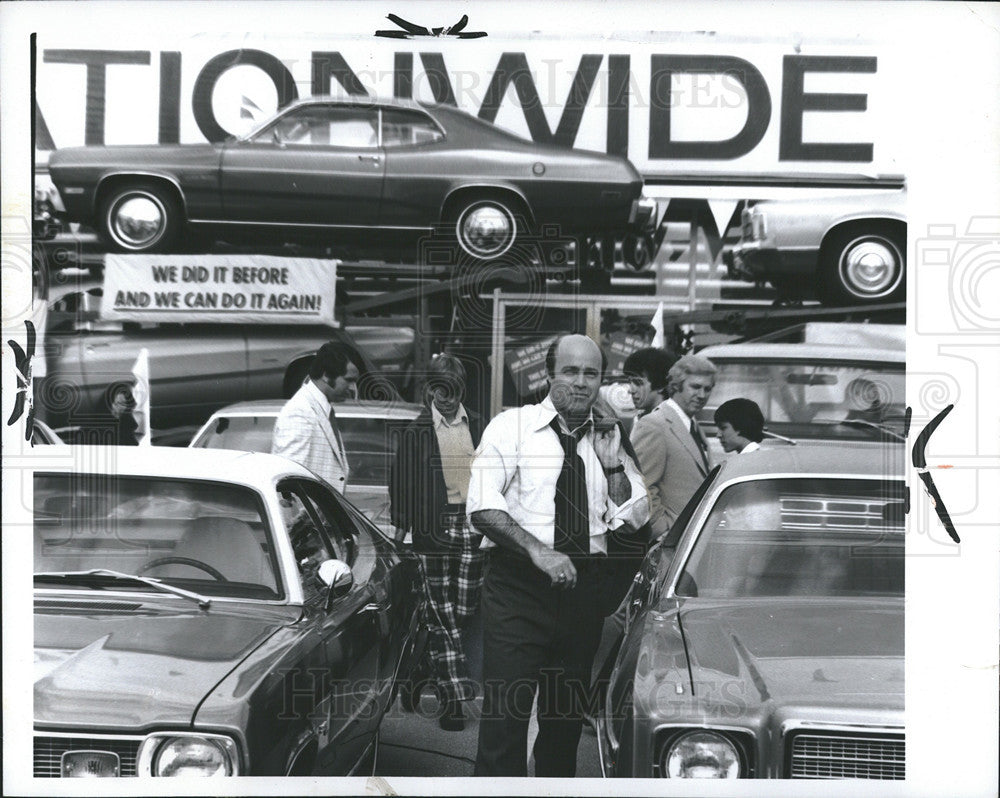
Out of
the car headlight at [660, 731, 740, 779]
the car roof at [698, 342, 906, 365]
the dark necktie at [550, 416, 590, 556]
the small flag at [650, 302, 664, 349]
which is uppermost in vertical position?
the small flag at [650, 302, 664, 349]

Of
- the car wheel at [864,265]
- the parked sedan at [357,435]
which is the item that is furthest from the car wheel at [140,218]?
the car wheel at [864,265]

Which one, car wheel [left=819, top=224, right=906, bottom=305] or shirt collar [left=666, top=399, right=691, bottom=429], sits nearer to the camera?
car wheel [left=819, top=224, right=906, bottom=305]

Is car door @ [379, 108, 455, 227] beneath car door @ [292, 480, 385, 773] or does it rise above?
above

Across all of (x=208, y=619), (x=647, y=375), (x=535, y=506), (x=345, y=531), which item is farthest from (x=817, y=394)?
(x=208, y=619)

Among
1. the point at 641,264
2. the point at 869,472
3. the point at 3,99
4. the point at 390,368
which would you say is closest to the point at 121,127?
the point at 3,99

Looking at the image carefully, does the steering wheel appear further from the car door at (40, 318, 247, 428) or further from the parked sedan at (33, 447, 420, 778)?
the car door at (40, 318, 247, 428)

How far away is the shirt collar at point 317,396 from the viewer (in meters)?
4.38

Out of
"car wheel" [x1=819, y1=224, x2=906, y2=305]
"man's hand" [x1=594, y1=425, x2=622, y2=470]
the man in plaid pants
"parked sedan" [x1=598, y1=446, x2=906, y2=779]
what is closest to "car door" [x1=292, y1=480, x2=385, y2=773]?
the man in plaid pants

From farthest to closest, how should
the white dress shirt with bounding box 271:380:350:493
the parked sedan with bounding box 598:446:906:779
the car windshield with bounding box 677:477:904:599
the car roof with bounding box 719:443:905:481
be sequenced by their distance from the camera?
the white dress shirt with bounding box 271:380:350:493 → the car roof with bounding box 719:443:905:481 → the car windshield with bounding box 677:477:904:599 → the parked sedan with bounding box 598:446:906:779

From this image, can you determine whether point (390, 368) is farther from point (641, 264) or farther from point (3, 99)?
point (3, 99)

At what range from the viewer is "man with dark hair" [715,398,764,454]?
4.62 m

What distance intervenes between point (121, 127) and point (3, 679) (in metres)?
2.08

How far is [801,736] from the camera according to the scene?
3.21 m

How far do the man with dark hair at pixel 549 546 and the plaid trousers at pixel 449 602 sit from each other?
32cm
